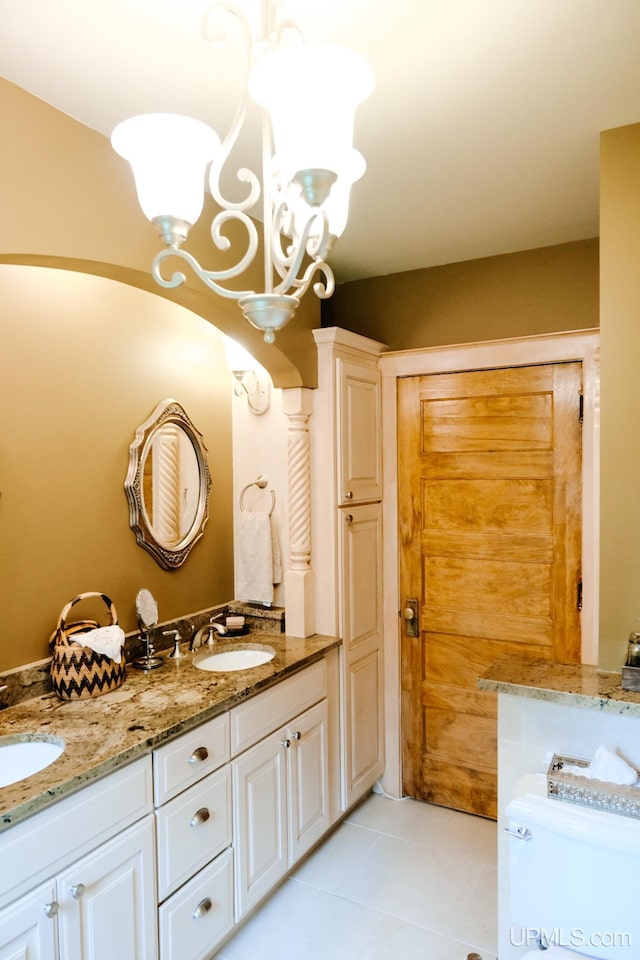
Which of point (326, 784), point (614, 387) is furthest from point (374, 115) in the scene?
point (326, 784)

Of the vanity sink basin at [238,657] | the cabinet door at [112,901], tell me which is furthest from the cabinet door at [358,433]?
the cabinet door at [112,901]

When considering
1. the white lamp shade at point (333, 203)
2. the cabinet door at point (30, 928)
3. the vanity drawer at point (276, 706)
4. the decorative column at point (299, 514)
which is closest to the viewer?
the white lamp shade at point (333, 203)

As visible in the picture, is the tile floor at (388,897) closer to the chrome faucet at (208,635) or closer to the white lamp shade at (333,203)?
the chrome faucet at (208,635)

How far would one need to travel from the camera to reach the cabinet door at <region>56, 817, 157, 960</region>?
1.42 meters

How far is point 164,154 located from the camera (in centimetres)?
105

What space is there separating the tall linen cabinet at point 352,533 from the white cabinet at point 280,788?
0.21 metres

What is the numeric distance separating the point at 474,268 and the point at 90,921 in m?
2.71

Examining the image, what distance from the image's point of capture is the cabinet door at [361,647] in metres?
2.67

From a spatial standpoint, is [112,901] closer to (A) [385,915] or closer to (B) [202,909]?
(B) [202,909]

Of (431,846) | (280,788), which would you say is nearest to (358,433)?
(280,788)

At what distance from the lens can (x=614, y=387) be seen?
1.68 m

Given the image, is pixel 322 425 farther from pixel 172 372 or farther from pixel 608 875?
pixel 608 875

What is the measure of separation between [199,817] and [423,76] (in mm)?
2085

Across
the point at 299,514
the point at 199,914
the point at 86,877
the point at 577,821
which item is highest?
the point at 299,514
